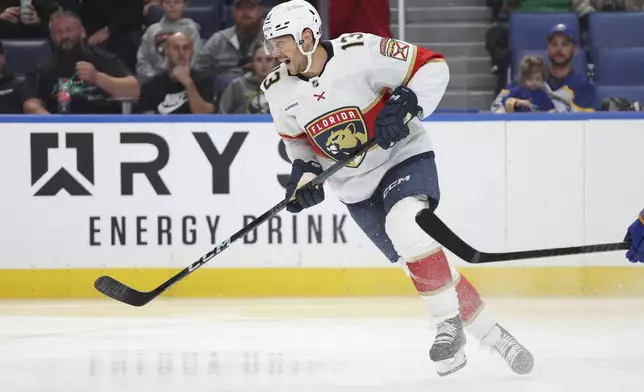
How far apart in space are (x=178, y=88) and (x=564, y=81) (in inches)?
81.0

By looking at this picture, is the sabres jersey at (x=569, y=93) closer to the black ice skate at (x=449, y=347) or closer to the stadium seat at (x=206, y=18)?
the stadium seat at (x=206, y=18)

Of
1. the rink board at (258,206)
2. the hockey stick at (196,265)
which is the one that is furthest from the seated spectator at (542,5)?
the hockey stick at (196,265)

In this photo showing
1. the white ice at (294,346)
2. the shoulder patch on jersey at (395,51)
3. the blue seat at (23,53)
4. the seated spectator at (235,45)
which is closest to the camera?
the white ice at (294,346)

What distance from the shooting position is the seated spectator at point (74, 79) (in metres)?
6.40

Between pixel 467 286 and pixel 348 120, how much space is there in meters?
0.67

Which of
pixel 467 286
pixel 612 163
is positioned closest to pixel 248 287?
pixel 612 163

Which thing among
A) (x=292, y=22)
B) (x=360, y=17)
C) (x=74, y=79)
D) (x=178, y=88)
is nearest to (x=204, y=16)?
(x=178, y=88)

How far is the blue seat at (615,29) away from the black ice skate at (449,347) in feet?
11.4

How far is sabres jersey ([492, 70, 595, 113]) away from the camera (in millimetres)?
6338

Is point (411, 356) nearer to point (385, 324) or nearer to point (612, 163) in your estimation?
point (385, 324)

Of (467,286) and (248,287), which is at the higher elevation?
(467,286)

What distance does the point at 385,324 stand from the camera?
17.2 ft

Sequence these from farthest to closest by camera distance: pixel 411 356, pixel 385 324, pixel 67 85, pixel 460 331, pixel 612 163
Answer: pixel 67 85
pixel 612 163
pixel 385 324
pixel 411 356
pixel 460 331

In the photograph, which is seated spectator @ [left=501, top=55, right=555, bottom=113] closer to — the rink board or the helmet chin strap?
the rink board
